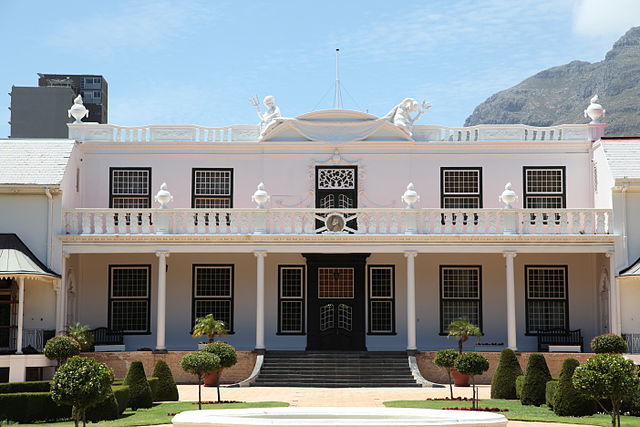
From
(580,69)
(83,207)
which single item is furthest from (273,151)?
(580,69)

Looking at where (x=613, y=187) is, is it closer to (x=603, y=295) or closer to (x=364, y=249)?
(x=603, y=295)

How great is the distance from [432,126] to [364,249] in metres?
5.54

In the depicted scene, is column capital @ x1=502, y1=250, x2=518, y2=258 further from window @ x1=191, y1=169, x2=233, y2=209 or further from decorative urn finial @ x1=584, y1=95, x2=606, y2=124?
window @ x1=191, y1=169, x2=233, y2=209

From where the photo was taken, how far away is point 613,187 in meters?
32.7

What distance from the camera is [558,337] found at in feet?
114

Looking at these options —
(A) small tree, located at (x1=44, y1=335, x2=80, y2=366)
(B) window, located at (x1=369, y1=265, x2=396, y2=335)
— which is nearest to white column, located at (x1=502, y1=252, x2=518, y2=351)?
(B) window, located at (x1=369, y1=265, x2=396, y2=335)

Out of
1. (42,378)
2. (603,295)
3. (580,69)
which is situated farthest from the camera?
(580,69)

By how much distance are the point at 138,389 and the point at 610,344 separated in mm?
13828

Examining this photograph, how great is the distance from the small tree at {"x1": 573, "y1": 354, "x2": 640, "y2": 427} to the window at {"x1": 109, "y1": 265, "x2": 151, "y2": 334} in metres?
19.7

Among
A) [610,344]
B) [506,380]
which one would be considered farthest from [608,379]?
[610,344]

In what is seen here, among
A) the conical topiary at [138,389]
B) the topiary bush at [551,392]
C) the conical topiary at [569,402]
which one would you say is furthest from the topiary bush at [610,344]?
the conical topiary at [138,389]

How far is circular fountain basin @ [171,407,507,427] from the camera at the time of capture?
15789 mm

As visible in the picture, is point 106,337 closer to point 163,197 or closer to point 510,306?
point 163,197

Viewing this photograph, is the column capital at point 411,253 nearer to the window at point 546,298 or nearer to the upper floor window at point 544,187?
the window at point 546,298
